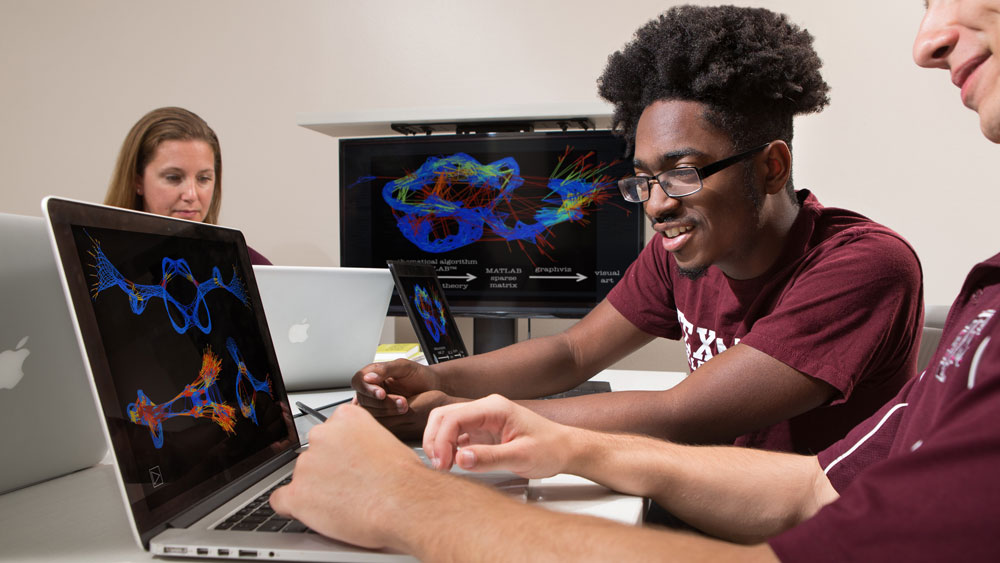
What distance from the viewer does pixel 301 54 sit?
2.80 metres

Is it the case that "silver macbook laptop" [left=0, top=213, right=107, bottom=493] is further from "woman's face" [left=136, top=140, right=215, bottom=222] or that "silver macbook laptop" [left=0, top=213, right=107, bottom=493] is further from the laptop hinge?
"woman's face" [left=136, top=140, right=215, bottom=222]

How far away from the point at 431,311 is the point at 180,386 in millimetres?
1045

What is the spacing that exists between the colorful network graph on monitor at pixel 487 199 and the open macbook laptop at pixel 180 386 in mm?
1474

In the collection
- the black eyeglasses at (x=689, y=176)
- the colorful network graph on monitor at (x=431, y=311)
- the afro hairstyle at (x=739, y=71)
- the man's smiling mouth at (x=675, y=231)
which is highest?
the afro hairstyle at (x=739, y=71)

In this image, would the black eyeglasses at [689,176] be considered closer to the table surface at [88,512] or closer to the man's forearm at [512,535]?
the table surface at [88,512]

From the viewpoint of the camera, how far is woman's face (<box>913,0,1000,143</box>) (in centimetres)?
55

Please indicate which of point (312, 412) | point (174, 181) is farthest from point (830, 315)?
point (174, 181)

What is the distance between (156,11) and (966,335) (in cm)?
327

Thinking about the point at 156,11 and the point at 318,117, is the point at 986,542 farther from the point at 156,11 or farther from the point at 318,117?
the point at 156,11

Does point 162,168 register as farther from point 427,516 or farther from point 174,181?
point 427,516

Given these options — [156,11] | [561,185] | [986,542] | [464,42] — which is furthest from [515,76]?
[986,542]

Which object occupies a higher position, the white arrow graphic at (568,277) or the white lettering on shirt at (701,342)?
the white lettering on shirt at (701,342)

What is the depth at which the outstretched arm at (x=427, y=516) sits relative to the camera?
0.47 meters

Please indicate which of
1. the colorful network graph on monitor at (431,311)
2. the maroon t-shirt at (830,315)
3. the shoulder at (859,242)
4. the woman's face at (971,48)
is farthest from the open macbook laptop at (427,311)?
the woman's face at (971,48)
